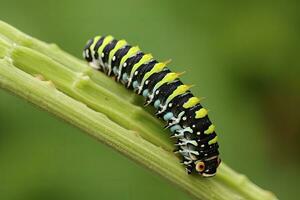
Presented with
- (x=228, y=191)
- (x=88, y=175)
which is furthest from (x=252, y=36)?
(x=228, y=191)

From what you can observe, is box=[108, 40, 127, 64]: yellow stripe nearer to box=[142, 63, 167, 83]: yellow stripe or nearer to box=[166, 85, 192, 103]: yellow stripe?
box=[142, 63, 167, 83]: yellow stripe

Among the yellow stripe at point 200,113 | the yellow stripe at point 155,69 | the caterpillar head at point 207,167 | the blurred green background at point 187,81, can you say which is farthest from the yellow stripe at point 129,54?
the blurred green background at point 187,81

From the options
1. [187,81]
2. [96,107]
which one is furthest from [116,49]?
[187,81]

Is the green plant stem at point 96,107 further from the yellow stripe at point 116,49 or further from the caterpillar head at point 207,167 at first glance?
the yellow stripe at point 116,49

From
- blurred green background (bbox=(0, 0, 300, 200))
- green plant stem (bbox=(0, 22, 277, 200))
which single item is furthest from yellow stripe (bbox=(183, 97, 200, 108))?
blurred green background (bbox=(0, 0, 300, 200))

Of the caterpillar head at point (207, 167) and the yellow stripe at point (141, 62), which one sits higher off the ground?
the yellow stripe at point (141, 62)

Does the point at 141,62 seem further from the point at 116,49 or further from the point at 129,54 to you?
the point at 116,49

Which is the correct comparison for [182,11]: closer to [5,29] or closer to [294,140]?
[294,140]
